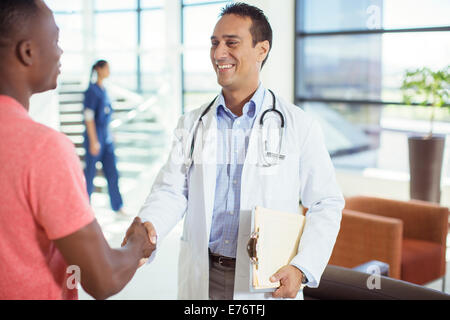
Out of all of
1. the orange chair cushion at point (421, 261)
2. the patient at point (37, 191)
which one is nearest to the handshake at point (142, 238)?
the patient at point (37, 191)

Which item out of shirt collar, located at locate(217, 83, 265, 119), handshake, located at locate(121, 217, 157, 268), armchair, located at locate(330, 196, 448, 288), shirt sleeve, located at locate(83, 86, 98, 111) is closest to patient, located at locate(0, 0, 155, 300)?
handshake, located at locate(121, 217, 157, 268)

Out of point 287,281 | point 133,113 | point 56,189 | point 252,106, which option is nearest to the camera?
point 56,189

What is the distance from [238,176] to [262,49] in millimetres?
478

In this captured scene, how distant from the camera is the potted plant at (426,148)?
4824mm

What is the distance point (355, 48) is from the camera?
6.08 meters

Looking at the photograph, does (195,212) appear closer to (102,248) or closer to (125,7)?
(102,248)

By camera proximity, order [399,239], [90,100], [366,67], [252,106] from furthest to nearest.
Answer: [366,67]
[90,100]
[399,239]
[252,106]

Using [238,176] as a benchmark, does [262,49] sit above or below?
above

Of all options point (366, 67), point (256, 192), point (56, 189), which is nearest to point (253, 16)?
point (256, 192)

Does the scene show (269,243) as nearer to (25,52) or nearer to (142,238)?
(142,238)

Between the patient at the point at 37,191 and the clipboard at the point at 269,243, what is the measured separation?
49 centimetres

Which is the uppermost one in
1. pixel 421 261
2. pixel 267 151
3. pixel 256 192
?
pixel 267 151

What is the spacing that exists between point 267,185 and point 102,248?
2.41 ft

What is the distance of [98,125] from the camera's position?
498 cm
